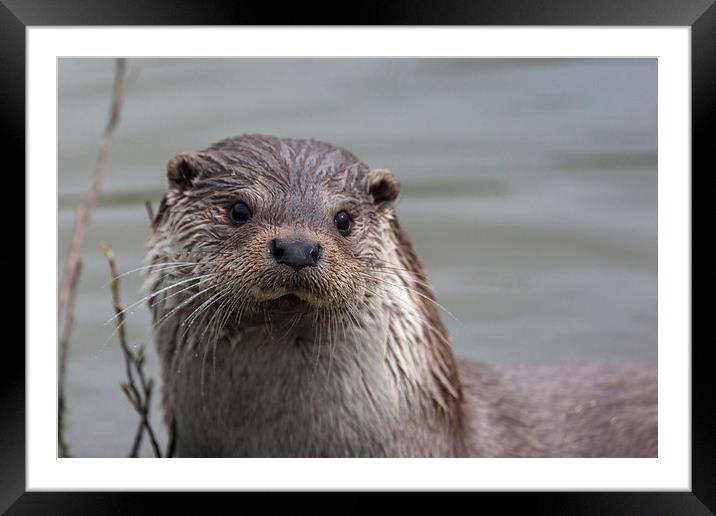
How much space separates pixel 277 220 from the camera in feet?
11.7

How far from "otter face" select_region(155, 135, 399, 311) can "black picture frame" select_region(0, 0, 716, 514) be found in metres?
0.40

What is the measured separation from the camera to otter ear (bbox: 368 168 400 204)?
3822 mm

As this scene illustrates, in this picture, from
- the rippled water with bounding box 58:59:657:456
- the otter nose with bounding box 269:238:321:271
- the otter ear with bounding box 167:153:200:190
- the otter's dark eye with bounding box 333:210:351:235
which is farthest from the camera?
the rippled water with bounding box 58:59:657:456

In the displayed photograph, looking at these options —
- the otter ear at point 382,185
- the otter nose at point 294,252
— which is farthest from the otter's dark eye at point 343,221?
the otter nose at point 294,252

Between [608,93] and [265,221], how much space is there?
219 centimetres

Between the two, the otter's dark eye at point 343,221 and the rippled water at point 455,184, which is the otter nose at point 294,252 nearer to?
the otter's dark eye at point 343,221

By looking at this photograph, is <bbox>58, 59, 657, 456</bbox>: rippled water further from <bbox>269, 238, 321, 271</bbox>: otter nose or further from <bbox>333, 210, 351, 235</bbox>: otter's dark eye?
<bbox>269, 238, 321, 271</bbox>: otter nose

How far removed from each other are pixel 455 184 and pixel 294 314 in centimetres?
345

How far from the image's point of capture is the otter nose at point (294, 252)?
11.1 feet

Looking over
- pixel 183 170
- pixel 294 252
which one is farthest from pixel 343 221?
pixel 183 170

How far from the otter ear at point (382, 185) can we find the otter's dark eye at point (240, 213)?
1.29 feet

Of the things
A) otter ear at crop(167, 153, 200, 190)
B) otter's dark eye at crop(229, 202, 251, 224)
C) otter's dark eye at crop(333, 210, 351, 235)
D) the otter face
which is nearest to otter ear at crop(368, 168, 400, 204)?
the otter face
